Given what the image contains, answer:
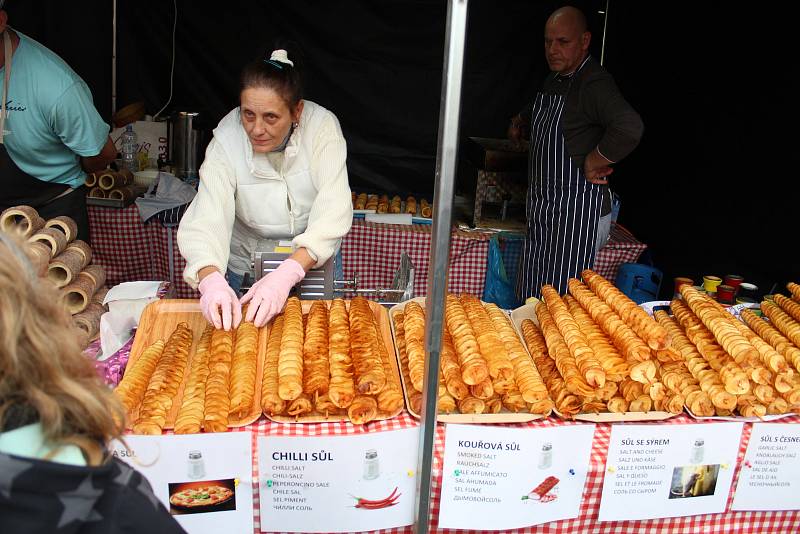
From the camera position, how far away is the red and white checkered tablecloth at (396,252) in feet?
19.1

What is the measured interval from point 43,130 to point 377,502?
3074 mm

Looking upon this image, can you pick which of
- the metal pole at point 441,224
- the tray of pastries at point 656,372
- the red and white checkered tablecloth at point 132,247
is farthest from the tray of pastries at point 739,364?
the red and white checkered tablecloth at point 132,247

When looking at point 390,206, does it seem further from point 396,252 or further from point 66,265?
point 66,265

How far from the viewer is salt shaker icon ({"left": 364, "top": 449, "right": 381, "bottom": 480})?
2100 mm

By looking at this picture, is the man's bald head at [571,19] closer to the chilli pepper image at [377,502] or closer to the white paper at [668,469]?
the white paper at [668,469]

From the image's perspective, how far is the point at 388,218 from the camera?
5938mm

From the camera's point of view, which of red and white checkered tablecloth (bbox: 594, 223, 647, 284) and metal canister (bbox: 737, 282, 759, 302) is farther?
red and white checkered tablecloth (bbox: 594, 223, 647, 284)

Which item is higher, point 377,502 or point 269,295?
point 269,295

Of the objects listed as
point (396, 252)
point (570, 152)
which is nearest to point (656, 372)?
point (570, 152)

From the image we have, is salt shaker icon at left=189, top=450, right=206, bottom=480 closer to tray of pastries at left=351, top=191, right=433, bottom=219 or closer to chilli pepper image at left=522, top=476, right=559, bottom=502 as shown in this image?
chilli pepper image at left=522, top=476, right=559, bottom=502

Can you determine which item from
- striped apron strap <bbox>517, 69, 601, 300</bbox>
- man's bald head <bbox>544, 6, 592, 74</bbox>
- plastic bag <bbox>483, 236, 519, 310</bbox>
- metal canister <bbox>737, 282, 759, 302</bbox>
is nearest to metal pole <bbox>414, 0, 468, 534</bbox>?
metal canister <bbox>737, 282, 759, 302</bbox>

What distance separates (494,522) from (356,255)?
3.82 m

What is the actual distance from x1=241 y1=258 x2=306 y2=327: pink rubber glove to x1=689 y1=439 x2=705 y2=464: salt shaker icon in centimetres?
160

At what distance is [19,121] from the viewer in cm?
388
